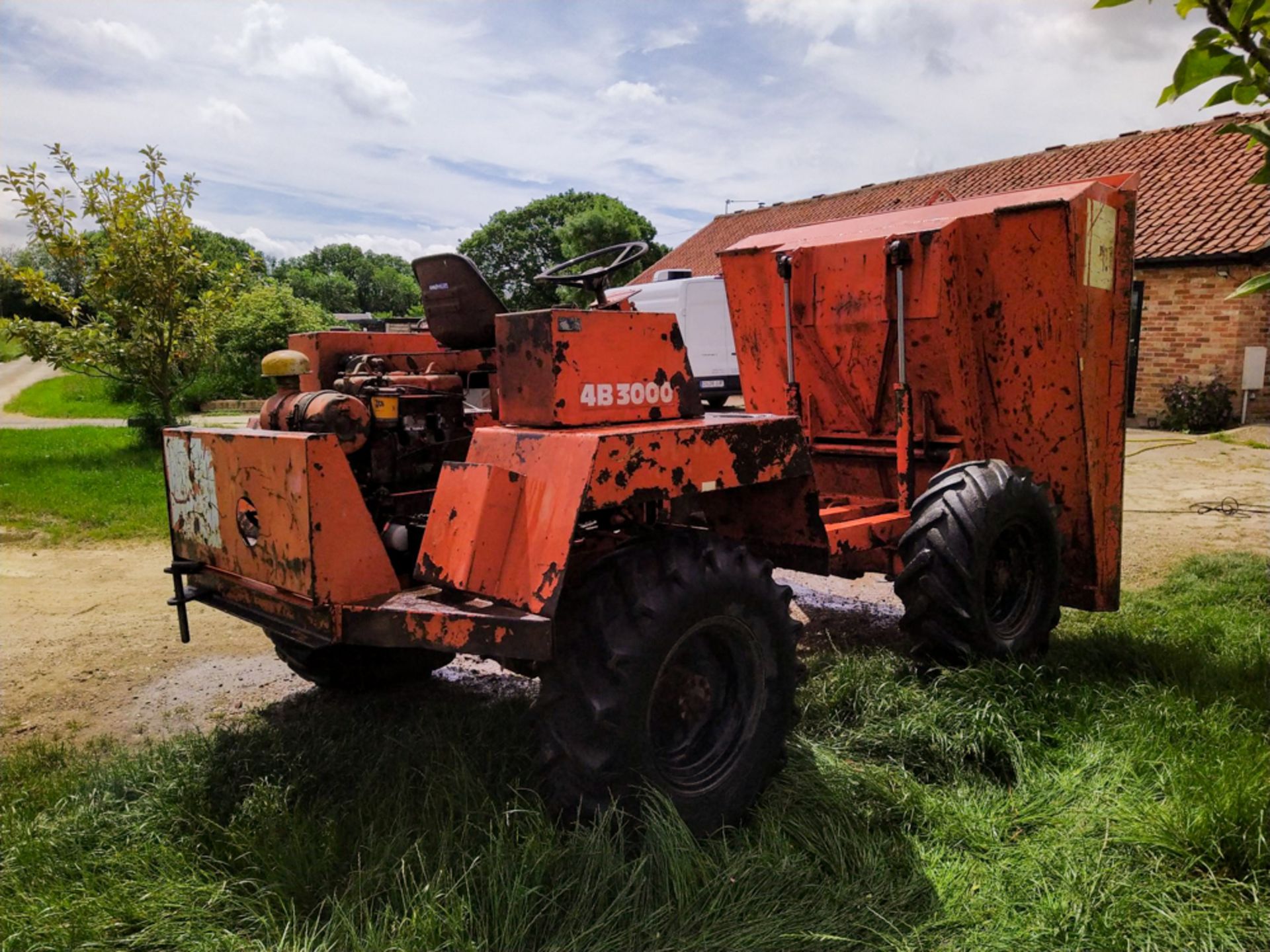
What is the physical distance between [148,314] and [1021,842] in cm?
1180

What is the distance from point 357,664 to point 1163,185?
18160 millimetres

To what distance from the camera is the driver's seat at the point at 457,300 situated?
347cm

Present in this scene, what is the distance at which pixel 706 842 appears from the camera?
2.91 meters

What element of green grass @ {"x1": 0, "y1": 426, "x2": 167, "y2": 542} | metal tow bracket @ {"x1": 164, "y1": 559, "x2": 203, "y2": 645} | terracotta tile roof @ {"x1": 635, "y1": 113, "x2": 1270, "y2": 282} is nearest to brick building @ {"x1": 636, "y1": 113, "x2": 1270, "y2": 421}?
terracotta tile roof @ {"x1": 635, "y1": 113, "x2": 1270, "y2": 282}

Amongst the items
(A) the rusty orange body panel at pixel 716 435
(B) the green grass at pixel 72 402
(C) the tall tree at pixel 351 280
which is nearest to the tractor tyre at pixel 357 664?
(A) the rusty orange body panel at pixel 716 435

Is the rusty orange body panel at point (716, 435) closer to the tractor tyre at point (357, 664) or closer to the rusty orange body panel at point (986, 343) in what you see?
the rusty orange body panel at point (986, 343)

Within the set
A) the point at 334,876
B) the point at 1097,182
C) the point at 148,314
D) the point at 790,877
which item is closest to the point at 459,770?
the point at 334,876

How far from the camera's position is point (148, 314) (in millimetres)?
11609

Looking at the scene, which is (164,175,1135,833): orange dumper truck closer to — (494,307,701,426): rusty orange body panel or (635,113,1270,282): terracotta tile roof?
(494,307,701,426): rusty orange body panel

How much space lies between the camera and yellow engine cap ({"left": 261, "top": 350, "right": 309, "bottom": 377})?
10.9 feet

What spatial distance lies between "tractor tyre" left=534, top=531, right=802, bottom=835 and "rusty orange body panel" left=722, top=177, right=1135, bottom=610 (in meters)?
1.11

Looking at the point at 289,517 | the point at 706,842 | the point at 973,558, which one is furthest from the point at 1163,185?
the point at 289,517

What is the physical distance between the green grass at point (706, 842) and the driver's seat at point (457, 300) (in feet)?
5.05

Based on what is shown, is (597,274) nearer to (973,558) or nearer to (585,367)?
(585,367)
